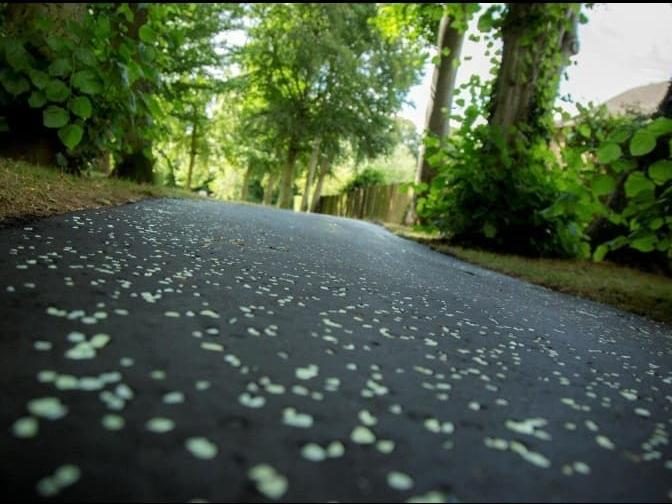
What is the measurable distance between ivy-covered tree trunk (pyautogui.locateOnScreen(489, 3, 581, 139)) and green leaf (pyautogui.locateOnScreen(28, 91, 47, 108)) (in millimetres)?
4756

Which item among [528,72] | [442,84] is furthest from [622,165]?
[442,84]

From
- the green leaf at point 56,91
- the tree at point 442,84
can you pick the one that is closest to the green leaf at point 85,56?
the green leaf at point 56,91

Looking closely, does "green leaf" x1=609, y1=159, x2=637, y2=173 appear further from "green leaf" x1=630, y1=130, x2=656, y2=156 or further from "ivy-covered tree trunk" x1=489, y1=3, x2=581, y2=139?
"ivy-covered tree trunk" x1=489, y1=3, x2=581, y2=139

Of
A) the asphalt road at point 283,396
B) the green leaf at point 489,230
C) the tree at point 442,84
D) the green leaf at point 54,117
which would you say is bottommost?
the asphalt road at point 283,396

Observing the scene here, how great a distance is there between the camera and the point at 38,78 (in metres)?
2.78

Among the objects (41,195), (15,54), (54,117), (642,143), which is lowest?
(41,195)

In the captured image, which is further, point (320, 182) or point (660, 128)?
point (320, 182)

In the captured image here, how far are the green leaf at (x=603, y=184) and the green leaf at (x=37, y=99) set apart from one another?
327 centimetres

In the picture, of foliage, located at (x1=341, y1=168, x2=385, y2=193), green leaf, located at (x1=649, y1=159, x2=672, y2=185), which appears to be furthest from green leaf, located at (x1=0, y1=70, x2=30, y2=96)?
foliage, located at (x1=341, y1=168, x2=385, y2=193)

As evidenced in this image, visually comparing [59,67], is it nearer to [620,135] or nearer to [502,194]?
[620,135]

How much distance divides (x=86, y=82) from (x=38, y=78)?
0.88ft

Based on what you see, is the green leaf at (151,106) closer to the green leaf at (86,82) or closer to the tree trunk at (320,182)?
the green leaf at (86,82)

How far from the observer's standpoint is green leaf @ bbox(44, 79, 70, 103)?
9.23 ft

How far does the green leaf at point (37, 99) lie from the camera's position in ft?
9.14
